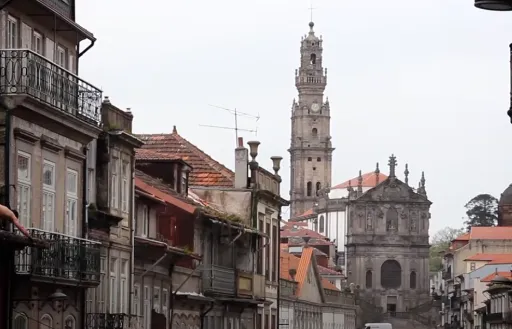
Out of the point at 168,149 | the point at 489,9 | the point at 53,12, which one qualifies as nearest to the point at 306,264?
the point at 168,149

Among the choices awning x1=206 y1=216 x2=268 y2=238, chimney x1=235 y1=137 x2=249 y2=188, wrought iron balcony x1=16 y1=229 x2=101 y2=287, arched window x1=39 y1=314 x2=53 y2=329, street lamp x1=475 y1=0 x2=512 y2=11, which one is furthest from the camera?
chimney x1=235 y1=137 x2=249 y2=188

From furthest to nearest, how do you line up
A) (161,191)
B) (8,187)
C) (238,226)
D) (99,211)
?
1. (238,226)
2. (161,191)
3. (99,211)
4. (8,187)

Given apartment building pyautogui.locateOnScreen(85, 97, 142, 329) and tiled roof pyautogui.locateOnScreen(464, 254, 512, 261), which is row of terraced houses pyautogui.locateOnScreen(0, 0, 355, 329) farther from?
tiled roof pyautogui.locateOnScreen(464, 254, 512, 261)

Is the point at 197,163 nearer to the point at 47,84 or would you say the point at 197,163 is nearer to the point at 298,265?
the point at 298,265

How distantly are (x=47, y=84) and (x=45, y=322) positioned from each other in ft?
14.9

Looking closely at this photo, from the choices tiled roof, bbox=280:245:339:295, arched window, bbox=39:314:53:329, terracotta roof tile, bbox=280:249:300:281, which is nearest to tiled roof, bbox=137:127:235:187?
terracotta roof tile, bbox=280:249:300:281

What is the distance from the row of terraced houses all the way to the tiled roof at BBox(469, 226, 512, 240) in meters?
112

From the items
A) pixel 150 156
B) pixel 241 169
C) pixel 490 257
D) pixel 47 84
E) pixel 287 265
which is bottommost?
pixel 287 265

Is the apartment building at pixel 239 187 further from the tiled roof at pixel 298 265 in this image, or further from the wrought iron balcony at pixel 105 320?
the tiled roof at pixel 298 265

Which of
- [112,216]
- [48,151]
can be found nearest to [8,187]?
[48,151]

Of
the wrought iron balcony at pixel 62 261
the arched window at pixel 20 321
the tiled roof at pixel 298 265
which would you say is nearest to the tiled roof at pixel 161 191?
the wrought iron balcony at pixel 62 261

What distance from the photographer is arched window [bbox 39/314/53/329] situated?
33.1 m

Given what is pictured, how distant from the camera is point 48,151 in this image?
3275cm

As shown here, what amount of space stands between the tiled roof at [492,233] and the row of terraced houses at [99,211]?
11176 centimetres
